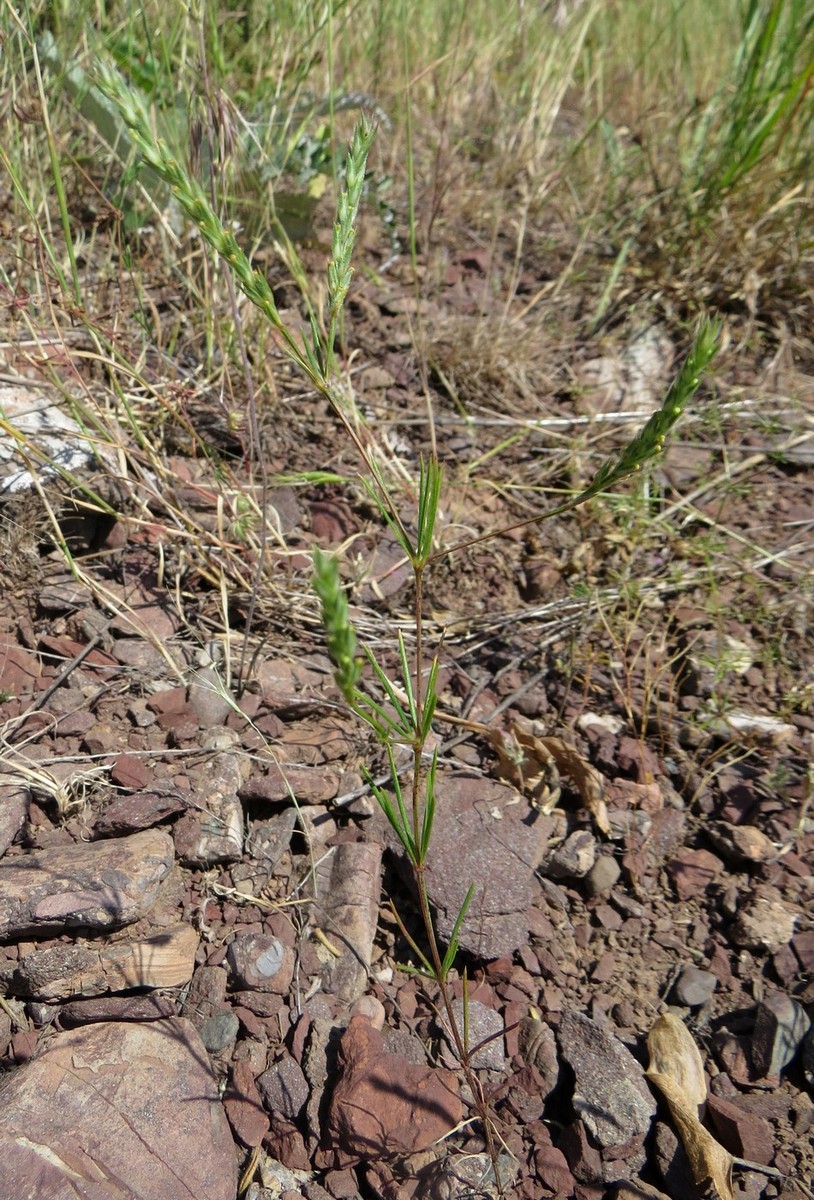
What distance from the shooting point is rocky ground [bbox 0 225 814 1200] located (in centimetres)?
Answer: 132

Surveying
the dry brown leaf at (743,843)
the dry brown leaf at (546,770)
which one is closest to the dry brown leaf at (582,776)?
the dry brown leaf at (546,770)

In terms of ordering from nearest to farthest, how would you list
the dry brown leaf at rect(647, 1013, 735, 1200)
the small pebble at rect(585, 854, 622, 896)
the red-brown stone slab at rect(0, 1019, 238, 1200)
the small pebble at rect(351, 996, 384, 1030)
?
the red-brown stone slab at rect(0, 1019, 238, 1200) → the dry brown leaf at rect(647, 1013, 735, 1200) → the small pebble at rect(351, 996, 384, 1030) → the small pebble at rect(585, 854, 622, 896)

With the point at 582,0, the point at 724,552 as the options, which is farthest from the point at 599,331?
the point at 582,0

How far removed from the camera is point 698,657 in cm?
200

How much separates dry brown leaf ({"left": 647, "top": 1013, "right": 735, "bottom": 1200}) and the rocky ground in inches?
0.9

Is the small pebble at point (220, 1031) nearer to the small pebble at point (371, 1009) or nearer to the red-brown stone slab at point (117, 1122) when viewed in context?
the red-brown stone slab at point (117, 1122)

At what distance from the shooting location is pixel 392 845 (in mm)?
1647

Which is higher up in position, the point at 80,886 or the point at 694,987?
the point at 80,886

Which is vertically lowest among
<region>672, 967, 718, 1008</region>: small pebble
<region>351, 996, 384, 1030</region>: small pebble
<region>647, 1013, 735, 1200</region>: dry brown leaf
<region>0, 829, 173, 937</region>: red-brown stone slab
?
<region>351, 996, 384, 1030</region>: small pebble

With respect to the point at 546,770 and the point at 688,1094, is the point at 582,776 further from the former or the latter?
the point at 688,1094

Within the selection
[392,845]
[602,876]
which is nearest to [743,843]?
[602,876]

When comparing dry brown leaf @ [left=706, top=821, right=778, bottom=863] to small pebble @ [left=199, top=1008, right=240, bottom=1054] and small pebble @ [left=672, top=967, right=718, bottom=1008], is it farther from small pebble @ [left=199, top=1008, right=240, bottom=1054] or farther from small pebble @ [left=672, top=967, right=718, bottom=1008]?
small pebble @ [left=199, top=1008, right=240, bottom=1054]

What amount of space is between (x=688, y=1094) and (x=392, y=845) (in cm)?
62

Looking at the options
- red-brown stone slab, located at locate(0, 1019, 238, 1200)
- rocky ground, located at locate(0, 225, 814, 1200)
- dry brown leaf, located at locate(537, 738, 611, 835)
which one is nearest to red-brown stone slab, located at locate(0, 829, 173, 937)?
rocky ground, located at locate(0, 225, 814, 1200)
